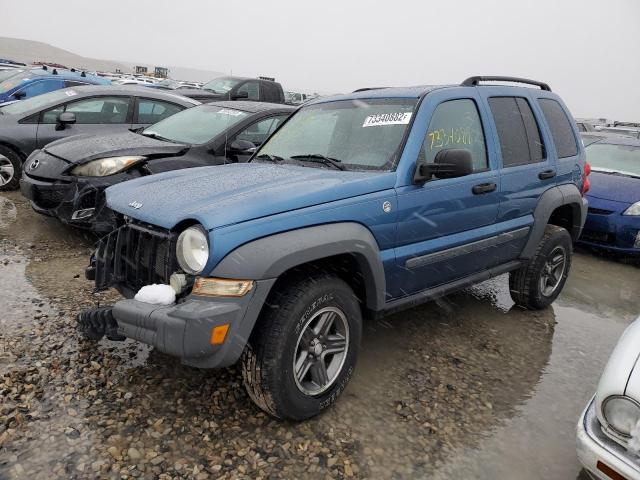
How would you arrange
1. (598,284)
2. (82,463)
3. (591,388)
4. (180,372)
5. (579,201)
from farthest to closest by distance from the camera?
(598,284), (579,201), (591,388), (180,372), (82,463)

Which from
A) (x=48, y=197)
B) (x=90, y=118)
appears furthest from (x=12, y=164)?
(x=48, y=197)

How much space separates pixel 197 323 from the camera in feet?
7.23

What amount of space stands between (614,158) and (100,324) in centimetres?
777

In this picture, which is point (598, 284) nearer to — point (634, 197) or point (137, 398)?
point (634, 197)

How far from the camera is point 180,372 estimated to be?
3.09m

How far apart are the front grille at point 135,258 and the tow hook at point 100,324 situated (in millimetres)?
249

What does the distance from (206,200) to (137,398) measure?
1179 millimetres

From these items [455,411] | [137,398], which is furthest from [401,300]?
[137,398]

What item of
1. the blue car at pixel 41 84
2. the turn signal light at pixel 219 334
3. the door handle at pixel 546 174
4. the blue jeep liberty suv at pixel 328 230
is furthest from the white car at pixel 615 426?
the blue car at pixel 41 84

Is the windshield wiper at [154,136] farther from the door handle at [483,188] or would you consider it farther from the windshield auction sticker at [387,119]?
the door handle at [483,188]

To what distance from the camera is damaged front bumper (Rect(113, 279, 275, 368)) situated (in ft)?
7.27

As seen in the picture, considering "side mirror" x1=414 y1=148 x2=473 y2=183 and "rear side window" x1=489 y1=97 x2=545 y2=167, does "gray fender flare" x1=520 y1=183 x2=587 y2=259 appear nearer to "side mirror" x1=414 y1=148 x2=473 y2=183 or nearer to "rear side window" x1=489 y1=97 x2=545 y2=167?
"rear side window" x1=489 y1=97 x2=545 y2=167

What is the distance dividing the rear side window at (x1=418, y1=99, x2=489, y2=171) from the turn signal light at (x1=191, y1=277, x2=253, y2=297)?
144 centimetres

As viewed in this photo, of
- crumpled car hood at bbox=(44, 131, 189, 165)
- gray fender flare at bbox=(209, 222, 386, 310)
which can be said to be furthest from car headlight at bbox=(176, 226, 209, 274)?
crumpled car hood at bbox=(44, 131, 189, 165)
